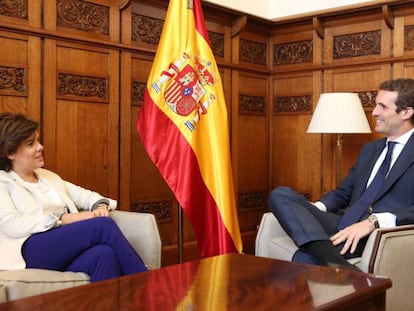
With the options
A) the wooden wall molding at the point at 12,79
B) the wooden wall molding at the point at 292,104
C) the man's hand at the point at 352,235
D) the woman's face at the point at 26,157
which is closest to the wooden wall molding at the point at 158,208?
the wooden wall molding at the point at 12,79

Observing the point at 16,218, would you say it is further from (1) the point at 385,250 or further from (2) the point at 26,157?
(1) the point at 385,250

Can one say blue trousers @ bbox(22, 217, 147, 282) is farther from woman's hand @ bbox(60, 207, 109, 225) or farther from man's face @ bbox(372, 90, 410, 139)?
man's face @ bbox(372, 90, 410, 139)

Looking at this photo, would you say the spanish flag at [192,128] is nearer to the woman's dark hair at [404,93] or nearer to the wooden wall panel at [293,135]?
the woman's dark hair at [404,93]

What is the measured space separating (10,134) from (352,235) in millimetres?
1559

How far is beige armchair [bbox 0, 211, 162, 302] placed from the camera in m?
1.93

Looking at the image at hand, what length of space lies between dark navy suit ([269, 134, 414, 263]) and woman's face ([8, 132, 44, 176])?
1.09 m

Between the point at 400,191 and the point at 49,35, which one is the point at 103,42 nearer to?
the point at 49,35

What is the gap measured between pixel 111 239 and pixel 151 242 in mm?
268

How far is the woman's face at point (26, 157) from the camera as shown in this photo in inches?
96.9

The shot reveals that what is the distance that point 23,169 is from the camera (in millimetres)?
2488

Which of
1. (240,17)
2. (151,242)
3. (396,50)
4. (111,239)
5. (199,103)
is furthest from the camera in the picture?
(240,17)

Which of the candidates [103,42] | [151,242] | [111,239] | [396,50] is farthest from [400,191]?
[103,42]

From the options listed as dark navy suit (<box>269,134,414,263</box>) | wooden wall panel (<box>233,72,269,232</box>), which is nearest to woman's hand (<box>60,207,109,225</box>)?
dark navy suit (<box>269,134,414,263</box>)

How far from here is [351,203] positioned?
2.79 m
